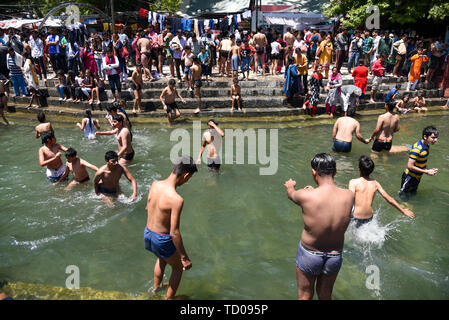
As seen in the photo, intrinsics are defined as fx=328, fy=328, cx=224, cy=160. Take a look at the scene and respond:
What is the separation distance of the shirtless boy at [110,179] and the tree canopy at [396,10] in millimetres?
14296

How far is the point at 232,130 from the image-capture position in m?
11.0

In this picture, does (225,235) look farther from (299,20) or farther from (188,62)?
(299,20)

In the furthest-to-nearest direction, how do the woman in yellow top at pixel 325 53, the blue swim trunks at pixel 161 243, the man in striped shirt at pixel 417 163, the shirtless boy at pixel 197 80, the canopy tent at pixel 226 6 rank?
the canopy tent at pixel 226 6
the woman in yellow top at pixel 325 53
the shirtless boy at pixel 197 80
the man in striped shirt at pixel 417 163
the blue swim trunks at pixel 161 243

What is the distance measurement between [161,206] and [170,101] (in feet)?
26.8

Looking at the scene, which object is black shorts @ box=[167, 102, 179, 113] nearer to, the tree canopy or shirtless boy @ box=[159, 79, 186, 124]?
shirtless boy @ box=[159, 79, 186, 124]

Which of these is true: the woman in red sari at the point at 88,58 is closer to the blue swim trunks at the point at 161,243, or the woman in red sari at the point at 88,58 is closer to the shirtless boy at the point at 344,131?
the shirtless boy at the point at 344,131

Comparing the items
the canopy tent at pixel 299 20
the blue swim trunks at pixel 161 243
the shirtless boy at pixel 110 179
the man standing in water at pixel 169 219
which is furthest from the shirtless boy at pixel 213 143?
the canopy tent at pixel 299 20

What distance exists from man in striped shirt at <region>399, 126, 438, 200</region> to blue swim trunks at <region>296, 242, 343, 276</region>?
10.0 ft

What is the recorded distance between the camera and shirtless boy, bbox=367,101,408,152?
741 centimetres

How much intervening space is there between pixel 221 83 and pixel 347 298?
1077 centimetres

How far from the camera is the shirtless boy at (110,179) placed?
5500 mm

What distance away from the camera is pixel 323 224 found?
3.05m

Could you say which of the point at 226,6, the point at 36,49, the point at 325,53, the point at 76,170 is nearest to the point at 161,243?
the point at 76,170
